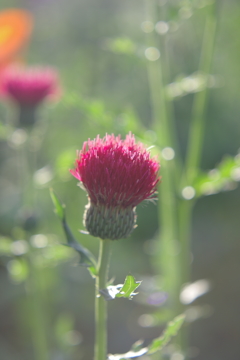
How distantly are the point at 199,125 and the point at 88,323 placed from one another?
2170 millimetres

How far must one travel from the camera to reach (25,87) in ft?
7.38

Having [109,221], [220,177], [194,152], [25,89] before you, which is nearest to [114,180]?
[109,221]

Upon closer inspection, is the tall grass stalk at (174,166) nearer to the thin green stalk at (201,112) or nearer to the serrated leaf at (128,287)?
the thin green stalk at (201,112)

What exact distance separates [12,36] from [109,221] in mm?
4056

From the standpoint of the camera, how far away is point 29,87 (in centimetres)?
225

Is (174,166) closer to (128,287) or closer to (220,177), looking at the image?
(220,177)

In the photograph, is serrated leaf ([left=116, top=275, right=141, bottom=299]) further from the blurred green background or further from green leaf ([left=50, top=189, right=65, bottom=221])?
the blurred green background

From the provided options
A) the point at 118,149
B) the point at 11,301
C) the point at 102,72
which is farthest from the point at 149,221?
the point at 118,149

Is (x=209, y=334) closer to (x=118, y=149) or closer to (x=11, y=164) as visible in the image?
(x=11, y=164)

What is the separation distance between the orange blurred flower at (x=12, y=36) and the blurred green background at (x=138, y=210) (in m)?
0.39

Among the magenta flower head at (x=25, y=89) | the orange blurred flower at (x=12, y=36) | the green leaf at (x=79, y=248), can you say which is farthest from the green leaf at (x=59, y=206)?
the orange blurred flower at (x=12, y=36)

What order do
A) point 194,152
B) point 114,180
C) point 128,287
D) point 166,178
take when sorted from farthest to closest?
point 166,178 → point 194,152 → point 114,180 → point 128,287

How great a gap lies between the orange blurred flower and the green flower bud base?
356 centimetres

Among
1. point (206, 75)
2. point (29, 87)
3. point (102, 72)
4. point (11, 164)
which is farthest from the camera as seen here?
point (102, 72)
